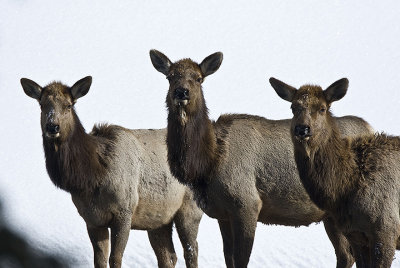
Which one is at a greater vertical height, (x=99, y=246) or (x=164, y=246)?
(x=99, y=246)

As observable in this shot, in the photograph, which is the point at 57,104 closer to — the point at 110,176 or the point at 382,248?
the point at 110,176

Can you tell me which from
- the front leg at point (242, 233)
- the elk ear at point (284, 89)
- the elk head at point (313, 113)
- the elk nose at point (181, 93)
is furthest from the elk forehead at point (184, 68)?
the front leg at point (242, 233)

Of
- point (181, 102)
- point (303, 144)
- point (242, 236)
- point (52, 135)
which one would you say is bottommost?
point (242, 236)

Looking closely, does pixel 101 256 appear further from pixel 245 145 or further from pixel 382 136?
pixel 382 136

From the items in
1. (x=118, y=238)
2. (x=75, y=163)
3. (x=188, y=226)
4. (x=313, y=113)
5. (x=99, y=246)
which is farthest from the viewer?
(x=188, y=226)

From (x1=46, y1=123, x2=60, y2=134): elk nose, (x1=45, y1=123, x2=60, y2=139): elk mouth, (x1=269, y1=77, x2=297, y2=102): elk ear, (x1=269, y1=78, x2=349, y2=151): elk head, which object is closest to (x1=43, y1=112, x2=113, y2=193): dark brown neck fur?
(x1=45, y1=123, x2=60, y2=139): elk mouth

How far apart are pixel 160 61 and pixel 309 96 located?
277cm

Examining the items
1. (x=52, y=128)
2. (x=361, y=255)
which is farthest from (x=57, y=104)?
(x=361, y=255)

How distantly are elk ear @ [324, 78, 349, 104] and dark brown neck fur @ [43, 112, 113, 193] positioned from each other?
158 inches

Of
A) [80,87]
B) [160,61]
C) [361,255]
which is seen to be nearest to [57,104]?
[80,87]

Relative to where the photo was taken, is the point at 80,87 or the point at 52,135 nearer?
the point at 52,135

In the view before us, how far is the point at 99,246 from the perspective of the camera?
393 inches

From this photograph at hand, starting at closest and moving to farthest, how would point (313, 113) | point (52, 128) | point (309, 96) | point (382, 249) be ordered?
point (382, 249), point (313, 113), point (309, 96), point (52, 128)

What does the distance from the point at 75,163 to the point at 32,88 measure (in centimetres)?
→ 133
